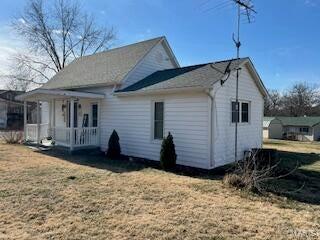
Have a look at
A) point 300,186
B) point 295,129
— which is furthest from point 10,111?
point 300,186

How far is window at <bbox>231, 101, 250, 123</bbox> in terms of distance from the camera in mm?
12216

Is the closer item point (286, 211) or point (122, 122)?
point (286, 211)

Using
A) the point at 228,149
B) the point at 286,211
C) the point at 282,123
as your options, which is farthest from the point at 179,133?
the point at 282,123

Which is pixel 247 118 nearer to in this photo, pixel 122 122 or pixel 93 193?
pixel 122 122

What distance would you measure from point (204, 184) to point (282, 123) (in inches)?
1396

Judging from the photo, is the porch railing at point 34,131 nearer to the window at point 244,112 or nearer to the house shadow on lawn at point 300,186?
the window at point 244,112

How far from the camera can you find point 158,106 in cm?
1233

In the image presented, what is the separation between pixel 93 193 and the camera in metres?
7.29

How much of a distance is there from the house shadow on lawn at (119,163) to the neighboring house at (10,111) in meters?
29.7

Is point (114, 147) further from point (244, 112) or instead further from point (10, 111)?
point (10, 111)

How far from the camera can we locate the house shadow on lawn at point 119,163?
1026cm

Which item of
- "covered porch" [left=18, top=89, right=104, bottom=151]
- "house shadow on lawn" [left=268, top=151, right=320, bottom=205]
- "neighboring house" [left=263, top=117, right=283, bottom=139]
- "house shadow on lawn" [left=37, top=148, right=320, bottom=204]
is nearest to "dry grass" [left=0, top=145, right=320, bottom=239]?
"house shadow on lawn" [left=268, top=151, right=320, bottom=205]

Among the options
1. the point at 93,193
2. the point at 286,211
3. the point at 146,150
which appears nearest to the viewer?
the point at 286,211

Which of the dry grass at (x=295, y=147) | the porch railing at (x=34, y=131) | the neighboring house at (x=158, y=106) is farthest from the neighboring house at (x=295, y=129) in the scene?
the porch railing at (x=34, y=131)
